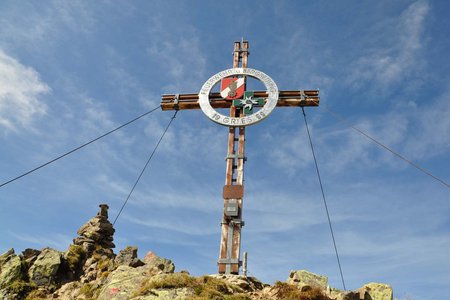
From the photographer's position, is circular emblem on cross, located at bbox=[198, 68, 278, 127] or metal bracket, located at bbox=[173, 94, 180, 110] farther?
metal bracket, located at bbox=[173, 94, 180, 110]

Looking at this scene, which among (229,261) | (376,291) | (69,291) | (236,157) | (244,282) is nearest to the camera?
(376,291)

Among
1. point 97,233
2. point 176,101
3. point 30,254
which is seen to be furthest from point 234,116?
point 30,254

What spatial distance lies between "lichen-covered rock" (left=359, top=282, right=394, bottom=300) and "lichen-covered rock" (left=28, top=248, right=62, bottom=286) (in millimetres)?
15060

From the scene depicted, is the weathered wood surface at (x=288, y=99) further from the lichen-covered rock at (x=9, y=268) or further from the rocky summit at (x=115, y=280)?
the lichen-covered rock at (x=9, y=268)

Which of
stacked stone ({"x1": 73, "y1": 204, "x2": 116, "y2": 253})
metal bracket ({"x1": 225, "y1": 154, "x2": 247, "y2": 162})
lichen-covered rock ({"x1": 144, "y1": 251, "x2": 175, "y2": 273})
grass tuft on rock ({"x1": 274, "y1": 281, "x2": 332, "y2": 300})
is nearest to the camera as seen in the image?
grass tuft on rock ({"x1": 274, "y1": 281, "x2": 332, "y2": 300})

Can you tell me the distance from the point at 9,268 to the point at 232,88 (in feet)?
49.4

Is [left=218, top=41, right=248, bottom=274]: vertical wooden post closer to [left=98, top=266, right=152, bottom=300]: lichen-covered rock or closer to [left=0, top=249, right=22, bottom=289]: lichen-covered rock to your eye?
[left=98, top=266, right=152, bottom=300]: lichen-covered rock

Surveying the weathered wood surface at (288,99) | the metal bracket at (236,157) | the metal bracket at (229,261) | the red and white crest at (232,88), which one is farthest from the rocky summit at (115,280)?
the red and white crest at (232,88)

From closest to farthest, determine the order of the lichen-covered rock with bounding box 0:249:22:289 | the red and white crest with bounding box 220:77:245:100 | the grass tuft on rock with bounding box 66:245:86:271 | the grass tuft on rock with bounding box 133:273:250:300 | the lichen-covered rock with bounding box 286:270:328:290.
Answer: the grass tuft on rock with bounding box 133:273:250:300 < the lichen-covered rock with bounding box 286:270:328:290 < the lichen-covered rock with bounding box 0:249:22:289 < the grass tuft on rock with bounding box 66:245:86:271 < the red and white crest with bounding box 220:77:245:100

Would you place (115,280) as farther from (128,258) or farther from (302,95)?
(302,95)

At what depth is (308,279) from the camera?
16.7 meters

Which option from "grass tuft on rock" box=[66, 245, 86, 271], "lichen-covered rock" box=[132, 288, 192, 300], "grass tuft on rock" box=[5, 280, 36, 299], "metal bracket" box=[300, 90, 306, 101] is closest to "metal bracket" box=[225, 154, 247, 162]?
"metal bracket" box=[300, 90, 306, 101]

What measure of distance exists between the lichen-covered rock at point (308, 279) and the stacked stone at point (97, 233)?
12.0m

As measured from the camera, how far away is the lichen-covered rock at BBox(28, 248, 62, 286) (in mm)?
20062
